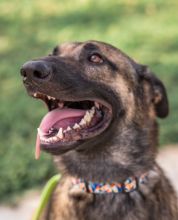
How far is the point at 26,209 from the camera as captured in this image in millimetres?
6418

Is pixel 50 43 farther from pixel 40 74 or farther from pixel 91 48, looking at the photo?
pixel 40 74

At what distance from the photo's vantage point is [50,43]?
11.3m

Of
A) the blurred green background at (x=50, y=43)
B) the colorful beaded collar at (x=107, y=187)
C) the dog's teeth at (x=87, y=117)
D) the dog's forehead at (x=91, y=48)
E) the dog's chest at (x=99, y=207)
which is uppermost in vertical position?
the blurred green background at (x=50, y=43)

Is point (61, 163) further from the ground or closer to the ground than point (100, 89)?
closer to the ground

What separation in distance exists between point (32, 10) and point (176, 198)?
9.07 metres

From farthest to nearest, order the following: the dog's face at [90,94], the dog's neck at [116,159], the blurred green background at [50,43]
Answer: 1. the blurred green background at [50,43]
2. the dog's neck at [116,159]
3. the dog's face at [90,94]

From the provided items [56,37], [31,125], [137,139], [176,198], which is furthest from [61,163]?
[56,37]

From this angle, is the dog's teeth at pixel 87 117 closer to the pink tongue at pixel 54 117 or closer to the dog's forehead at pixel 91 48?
the pink tongue at pixel 54 117

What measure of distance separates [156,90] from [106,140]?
613 millimetres

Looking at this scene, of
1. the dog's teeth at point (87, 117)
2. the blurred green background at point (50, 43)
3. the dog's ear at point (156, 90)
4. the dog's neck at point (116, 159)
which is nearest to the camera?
the dog's teeth at point (87, 117)

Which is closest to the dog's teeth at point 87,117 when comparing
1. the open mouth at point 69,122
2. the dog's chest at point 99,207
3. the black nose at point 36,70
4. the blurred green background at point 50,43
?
the open mouth at point 69,122

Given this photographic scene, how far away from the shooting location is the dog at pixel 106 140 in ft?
14.3

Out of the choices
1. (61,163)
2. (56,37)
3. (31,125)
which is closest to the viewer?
(61,163)

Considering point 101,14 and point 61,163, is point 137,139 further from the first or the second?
point 101,14
